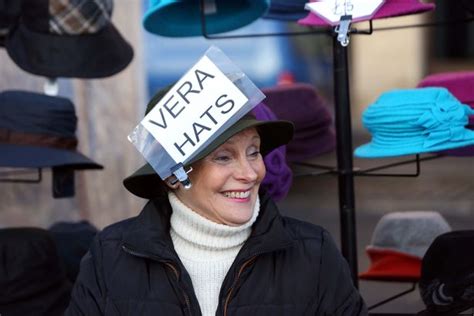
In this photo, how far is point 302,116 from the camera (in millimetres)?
4090

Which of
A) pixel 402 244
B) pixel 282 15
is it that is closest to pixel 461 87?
pixel 402 244

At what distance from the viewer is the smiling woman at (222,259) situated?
2.82 metres

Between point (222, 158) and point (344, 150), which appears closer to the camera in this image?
point (222, 158)

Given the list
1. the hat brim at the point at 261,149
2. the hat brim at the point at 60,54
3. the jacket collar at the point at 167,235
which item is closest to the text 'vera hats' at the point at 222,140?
the hat brim at the point at 261,149

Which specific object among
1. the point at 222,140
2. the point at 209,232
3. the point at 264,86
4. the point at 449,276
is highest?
the point at 222,140

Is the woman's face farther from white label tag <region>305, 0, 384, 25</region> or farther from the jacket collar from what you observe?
white label tag <region>305, 0, 384, 25</region>

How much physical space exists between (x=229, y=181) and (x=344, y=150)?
937 millimetres

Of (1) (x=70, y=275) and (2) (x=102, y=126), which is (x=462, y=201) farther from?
(1) (x=70, y=275)

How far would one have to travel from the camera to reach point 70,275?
Result: 4.14m

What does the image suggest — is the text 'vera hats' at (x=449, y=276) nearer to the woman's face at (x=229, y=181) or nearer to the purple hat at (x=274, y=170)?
the purple hat at (x=274, y=170)

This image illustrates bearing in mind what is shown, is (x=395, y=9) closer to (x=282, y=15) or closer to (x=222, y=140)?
(x=282, y=15)

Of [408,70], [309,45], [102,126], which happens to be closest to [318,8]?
[102,126]

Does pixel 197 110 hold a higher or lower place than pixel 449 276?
higher

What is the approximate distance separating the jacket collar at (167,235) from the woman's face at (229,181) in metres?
0.06
